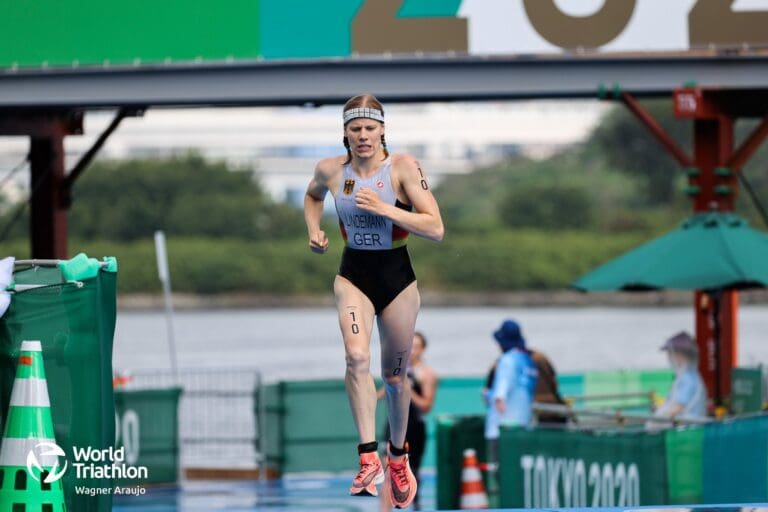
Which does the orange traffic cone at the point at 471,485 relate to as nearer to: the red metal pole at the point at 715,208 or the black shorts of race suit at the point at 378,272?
the red metal pole at the point at 715,208

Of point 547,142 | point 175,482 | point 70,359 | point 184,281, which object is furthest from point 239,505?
point 547,142

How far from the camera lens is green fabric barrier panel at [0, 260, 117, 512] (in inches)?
378

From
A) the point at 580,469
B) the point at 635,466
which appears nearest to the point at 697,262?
the point at 580,469

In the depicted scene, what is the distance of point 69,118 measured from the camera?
69.8 ft

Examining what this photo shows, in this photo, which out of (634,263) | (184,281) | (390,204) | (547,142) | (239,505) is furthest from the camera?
(547,142)

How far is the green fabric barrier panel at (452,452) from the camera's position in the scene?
1700 centimetres

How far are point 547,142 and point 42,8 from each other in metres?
104

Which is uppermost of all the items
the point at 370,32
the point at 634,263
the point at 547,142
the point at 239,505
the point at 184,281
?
the point at 547,142

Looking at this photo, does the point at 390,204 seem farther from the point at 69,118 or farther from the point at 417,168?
the point at 69,118

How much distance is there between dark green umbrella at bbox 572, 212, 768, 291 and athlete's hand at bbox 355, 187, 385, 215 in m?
7.31

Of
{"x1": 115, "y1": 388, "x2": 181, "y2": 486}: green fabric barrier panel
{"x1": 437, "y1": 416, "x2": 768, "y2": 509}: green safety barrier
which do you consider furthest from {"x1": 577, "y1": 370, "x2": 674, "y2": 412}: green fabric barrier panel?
{"x1": 437, "y1": 416, "x2": 768, "y2": 509}: green safety barrier

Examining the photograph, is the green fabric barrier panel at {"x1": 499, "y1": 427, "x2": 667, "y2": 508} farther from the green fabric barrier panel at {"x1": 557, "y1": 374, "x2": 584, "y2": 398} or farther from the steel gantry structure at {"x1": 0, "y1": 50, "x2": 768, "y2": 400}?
the green fabric barrier panel at {"x1": 557, "y1": 374, "x2": 584, "y2": 398}

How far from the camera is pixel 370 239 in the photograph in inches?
380

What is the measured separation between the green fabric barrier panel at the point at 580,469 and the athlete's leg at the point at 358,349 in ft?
13.5
